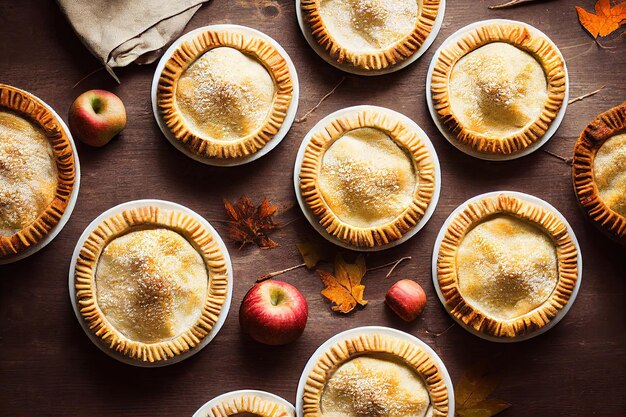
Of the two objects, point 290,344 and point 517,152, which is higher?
point 517,152

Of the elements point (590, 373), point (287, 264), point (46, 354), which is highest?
point (287, 264)

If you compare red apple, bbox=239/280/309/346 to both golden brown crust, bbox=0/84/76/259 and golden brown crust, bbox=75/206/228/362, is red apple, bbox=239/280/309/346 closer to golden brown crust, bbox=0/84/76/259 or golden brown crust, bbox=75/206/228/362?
golden brown crust, bbox=75/206/228/362

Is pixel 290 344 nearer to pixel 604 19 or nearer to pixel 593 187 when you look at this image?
pixel 593 187

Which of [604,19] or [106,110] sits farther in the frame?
[604,19]

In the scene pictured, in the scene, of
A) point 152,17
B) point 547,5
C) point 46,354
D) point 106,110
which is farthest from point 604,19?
Result: point 46,354

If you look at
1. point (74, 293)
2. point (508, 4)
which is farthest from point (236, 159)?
point (508, 4)

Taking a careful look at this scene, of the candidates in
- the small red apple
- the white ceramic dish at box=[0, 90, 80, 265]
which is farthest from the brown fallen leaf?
the white ceramic dish at box=[0, 90, 80, 265]
